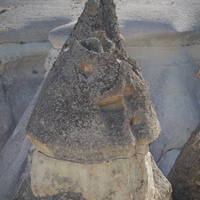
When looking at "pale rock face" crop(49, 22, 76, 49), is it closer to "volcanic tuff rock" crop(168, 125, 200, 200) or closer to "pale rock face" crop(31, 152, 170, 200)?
"volcanic tuff rock" crop(168, 125, 200, 200)

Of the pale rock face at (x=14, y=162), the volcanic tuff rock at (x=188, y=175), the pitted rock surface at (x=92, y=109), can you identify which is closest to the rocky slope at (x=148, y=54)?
the pale rock face at (x=14, y=162)

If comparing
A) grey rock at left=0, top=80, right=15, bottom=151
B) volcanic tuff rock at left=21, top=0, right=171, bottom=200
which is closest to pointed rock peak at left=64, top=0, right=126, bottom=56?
volcanic tuff rock at left=21, top=0, right=171, bottom=200

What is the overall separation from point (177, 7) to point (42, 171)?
1.64 meters

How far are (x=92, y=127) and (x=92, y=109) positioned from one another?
4 cm

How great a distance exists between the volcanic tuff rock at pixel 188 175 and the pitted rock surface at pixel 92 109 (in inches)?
18.4

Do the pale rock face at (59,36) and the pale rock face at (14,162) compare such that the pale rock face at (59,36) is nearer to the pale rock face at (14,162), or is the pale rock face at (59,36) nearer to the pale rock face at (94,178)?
the pale rock face at (14,162)

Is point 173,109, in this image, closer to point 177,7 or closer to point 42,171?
point 177,7

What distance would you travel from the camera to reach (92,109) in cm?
168

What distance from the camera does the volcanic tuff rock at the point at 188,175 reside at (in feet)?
7.14

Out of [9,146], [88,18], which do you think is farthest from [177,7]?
[88,18]

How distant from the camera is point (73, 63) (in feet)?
5.68

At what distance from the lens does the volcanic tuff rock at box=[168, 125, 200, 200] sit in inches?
85.7

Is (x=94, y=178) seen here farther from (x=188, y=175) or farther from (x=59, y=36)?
(x=59, y=36)

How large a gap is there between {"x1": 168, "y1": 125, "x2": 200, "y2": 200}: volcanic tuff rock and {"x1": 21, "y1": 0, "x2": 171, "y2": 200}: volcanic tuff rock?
1.39ft
